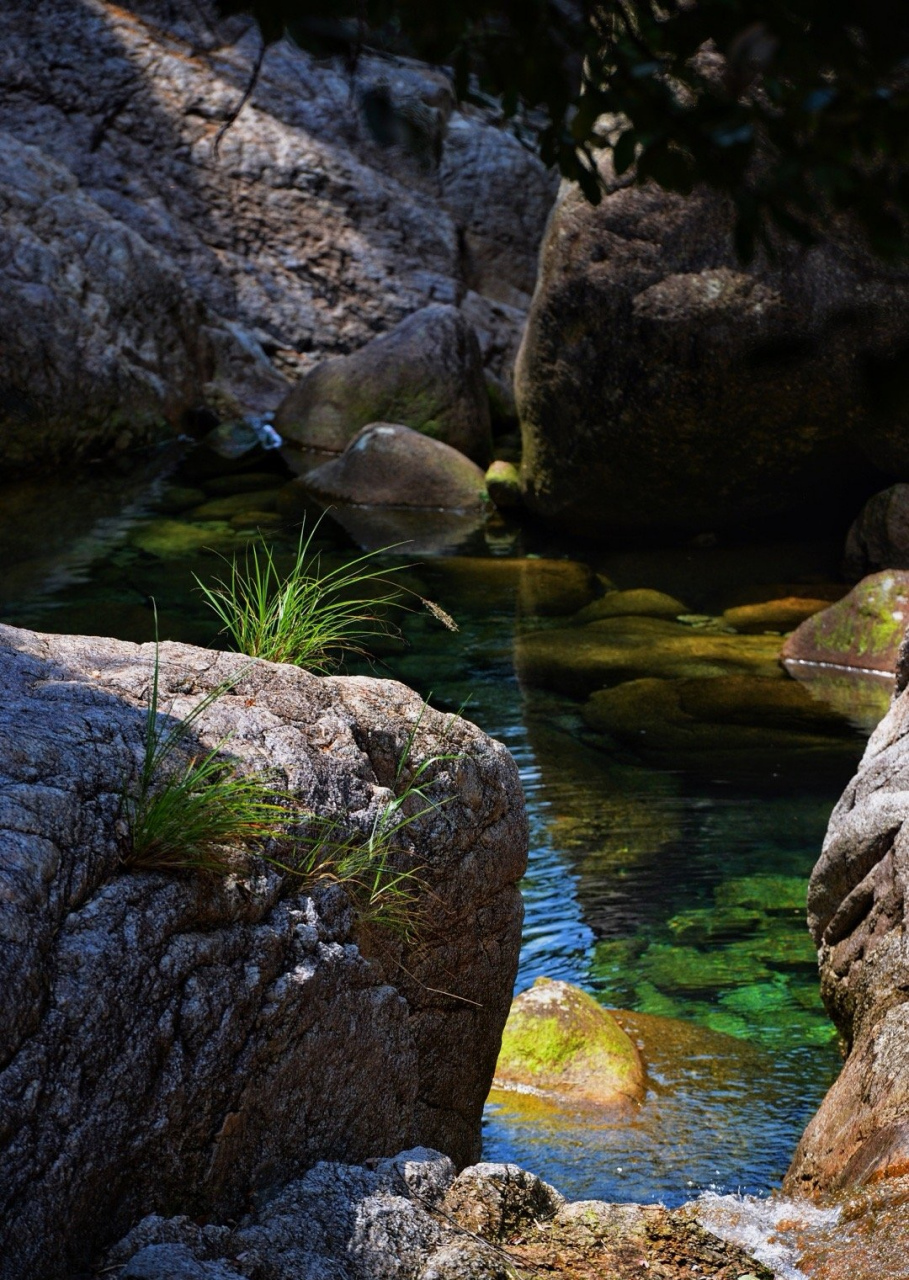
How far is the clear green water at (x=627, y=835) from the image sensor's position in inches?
180

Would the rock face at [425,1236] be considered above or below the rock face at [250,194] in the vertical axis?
below

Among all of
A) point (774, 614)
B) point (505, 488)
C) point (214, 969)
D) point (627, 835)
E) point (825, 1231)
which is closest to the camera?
point (214, 969)

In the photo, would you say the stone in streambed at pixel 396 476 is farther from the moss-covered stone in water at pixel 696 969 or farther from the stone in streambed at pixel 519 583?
the moss-covered stone in water at pixel 696 969

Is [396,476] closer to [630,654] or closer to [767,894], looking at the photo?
[630,654]

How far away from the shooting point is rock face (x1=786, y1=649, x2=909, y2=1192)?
3.32 m

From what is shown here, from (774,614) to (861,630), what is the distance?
114cm

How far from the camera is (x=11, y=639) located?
327 cm

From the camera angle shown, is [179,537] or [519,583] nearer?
[519,583]

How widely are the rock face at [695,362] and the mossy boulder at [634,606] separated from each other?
139 cm

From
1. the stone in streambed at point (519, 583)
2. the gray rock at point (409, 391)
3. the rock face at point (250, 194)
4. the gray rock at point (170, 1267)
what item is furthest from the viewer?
the rock face at point (250, 194)

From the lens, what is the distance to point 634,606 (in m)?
10.6

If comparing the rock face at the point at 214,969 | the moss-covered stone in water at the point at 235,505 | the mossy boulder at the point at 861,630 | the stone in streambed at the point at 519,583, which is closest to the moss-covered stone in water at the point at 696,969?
the rock face at the point at 214,969

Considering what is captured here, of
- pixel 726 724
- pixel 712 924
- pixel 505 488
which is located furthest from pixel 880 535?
pixel 712 924

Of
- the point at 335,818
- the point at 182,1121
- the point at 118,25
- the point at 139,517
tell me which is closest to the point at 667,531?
the point at 139,517
